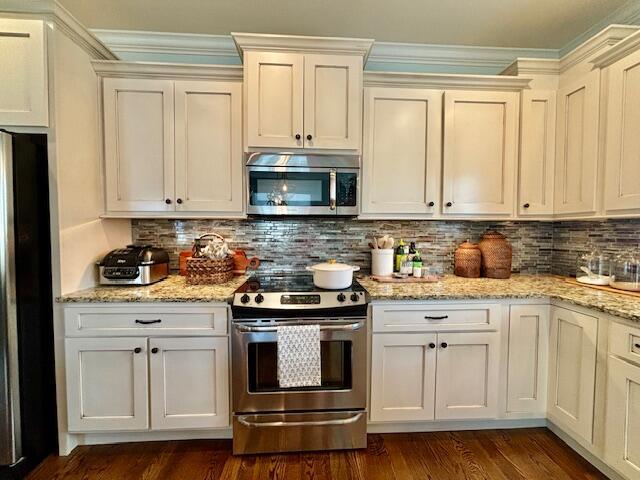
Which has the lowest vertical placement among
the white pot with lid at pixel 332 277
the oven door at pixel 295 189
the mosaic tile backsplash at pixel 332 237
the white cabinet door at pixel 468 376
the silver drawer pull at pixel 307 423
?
the silver drawer pull at pixel 307 423

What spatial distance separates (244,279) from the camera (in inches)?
87.4

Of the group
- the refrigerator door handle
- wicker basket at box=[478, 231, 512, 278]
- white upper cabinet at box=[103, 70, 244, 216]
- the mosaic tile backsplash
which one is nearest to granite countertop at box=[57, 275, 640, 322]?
wicker basket at box=[478, 231, 512, 278]

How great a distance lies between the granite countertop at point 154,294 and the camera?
5.67 ft

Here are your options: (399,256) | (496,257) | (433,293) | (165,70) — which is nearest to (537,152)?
(496,257)

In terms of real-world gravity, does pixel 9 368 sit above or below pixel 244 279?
below

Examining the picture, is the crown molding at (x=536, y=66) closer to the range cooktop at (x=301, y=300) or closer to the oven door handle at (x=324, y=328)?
the range cooktop at (x=301, y=300)

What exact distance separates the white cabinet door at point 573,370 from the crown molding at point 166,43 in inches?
116

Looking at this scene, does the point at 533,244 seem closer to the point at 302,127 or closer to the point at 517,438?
the point at 517,438

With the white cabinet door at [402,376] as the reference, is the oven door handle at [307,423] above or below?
below

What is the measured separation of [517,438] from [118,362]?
244cm

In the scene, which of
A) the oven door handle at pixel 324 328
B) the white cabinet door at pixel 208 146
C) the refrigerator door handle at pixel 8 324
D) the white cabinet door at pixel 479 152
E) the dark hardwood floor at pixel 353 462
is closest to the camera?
the refrigerator door handle at pixel 8 324

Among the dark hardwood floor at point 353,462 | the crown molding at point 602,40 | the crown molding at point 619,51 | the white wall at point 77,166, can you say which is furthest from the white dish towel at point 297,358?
the crown molding at point 602,40

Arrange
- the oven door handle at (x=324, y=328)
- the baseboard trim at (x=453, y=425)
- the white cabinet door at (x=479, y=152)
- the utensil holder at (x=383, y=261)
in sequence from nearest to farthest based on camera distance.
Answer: the oven door handle at (x=324, y=328) → the baseboard trim at (x=453, y=425) → the white cabinet door at (x=479, y=152) → the utensil holder at (x=383, y=261)

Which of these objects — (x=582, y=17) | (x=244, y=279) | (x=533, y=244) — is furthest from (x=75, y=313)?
(x=582, y=17)
